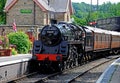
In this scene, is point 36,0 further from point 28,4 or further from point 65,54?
point 65,54

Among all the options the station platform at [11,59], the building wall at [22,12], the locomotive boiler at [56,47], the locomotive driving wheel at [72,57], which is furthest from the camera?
the building wall at [22,12]

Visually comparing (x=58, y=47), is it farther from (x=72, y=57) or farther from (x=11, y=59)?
(x=11, y=59)

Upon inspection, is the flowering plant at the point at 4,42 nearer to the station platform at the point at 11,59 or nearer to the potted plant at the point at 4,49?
the potted plant at the point at 4,49

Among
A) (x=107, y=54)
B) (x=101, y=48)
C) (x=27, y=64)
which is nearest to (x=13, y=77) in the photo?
(x=27, y=64)

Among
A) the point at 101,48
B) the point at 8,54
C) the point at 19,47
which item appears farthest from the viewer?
the point at 19,47

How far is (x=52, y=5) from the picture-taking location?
66875 mm

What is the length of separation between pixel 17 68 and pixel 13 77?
0.65 metres

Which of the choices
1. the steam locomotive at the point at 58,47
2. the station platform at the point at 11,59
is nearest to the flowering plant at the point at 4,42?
the station platform at the point at 11,59

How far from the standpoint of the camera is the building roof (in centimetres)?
6128

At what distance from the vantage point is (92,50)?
95.1 ft

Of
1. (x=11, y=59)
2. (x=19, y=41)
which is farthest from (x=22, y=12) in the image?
(x=11, y=59)

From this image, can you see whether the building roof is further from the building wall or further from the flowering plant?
the flowering plant

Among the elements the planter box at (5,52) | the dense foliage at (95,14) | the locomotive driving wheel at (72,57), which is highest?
the dense foliage at (95,14)

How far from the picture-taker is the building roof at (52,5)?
6128 cm
